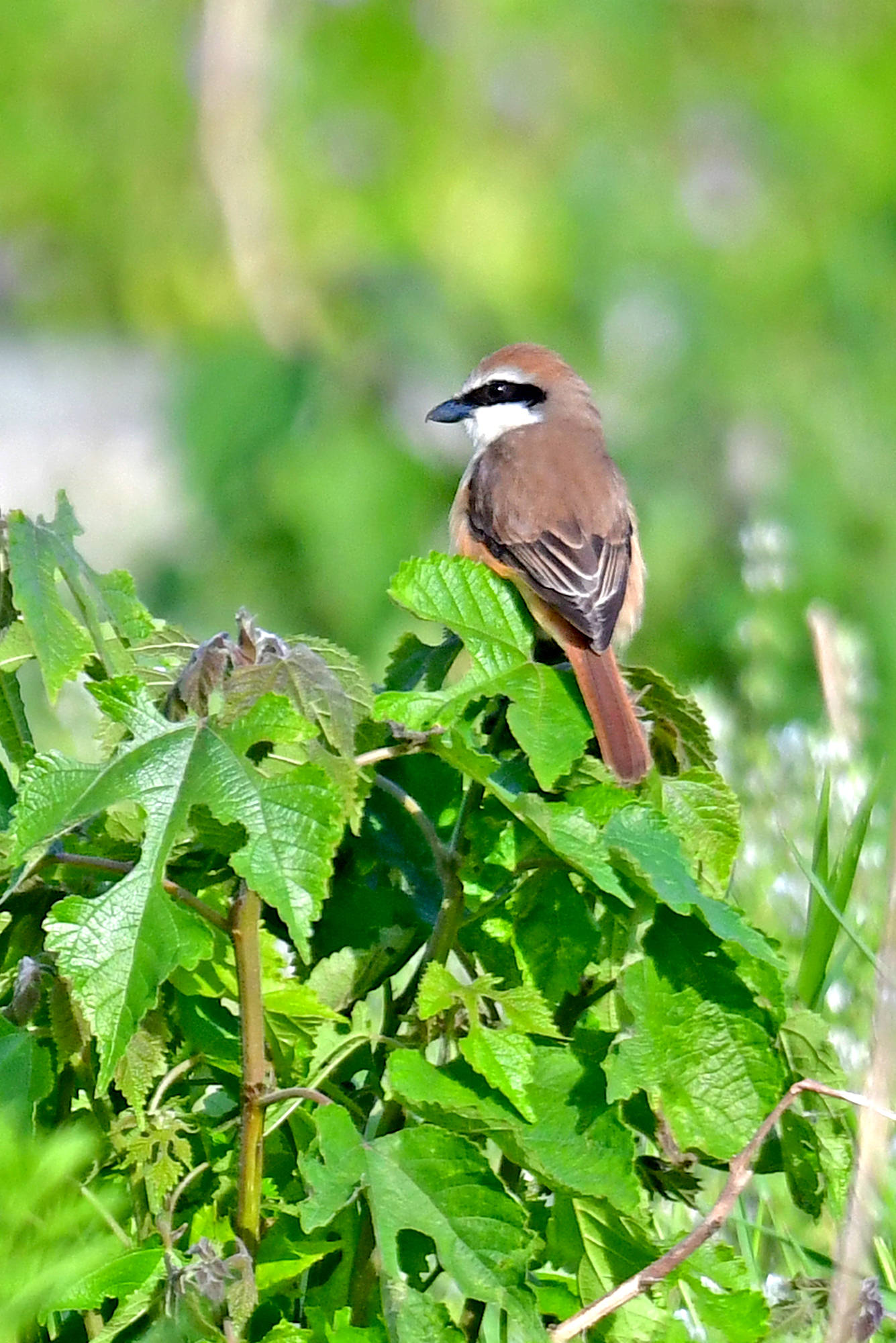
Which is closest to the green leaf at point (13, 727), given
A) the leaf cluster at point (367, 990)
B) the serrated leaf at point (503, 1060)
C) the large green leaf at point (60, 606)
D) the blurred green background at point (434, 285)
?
the leaf cluster at point (367, 990)

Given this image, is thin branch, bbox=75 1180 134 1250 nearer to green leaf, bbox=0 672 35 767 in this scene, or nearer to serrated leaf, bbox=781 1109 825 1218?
green leaf, bbox=0 672 35 767

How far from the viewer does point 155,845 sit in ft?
5.39

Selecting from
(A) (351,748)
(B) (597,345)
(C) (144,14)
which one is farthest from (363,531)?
(C) (144,14)

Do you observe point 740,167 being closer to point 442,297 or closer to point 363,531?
point 442,297

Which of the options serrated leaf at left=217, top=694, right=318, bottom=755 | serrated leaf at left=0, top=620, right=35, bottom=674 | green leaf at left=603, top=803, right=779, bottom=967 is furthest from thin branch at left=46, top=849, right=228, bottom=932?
green leaf at left=603, top=803, right=779, bottom=967

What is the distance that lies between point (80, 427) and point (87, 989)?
5.80 m

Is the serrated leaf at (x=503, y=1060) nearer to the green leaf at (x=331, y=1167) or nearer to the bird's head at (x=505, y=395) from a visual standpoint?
the green leaf at (x=331, y=1167)

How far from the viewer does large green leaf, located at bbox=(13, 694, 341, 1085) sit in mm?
1592

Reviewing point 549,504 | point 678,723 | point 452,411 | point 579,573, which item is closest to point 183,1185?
point 678,723

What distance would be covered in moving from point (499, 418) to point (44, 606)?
8.59ft

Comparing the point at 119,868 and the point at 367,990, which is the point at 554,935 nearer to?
the point at 367,990

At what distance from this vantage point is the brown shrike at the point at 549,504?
3.36m

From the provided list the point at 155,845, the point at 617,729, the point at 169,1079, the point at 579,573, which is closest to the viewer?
the point at 155,845

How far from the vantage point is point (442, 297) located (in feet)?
17.8
